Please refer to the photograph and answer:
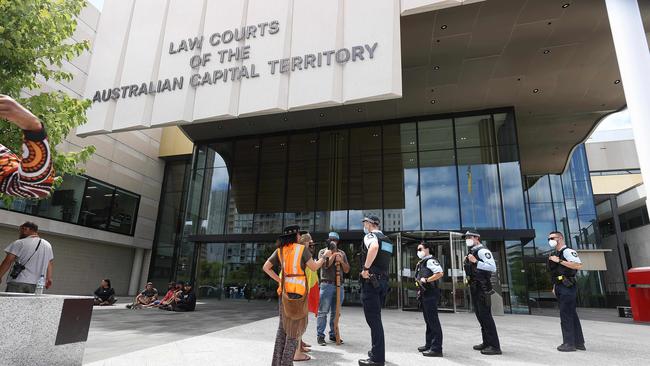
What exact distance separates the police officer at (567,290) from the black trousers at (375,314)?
3.45 m

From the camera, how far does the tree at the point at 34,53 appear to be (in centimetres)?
601

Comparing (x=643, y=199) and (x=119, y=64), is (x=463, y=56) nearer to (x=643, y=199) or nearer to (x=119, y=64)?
(x=119, y=64)

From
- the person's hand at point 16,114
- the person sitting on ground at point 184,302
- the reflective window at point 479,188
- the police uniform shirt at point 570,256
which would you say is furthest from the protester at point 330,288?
the reflective window at point 479,188

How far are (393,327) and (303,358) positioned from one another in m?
4.64

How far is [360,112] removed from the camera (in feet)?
56.2

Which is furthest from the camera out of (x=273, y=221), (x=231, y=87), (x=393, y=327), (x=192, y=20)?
(x=273, y=221)

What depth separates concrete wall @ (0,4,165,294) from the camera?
17.4m

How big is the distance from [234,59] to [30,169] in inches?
486

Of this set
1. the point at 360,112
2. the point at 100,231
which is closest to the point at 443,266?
the point at 360,112

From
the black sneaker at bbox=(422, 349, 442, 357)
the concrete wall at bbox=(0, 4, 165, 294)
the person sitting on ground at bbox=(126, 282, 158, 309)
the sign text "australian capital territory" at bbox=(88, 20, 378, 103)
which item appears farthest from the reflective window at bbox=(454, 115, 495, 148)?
the concrete wall at bbox=(0, 4, 165, 294)

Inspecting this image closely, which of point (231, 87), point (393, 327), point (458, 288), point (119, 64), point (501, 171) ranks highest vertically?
point (119, 64)

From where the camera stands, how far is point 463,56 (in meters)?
13.4

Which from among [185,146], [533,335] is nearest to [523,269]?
[533,335]

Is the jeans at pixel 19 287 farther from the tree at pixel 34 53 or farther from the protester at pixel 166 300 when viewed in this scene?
the protester at pixel 166 300
